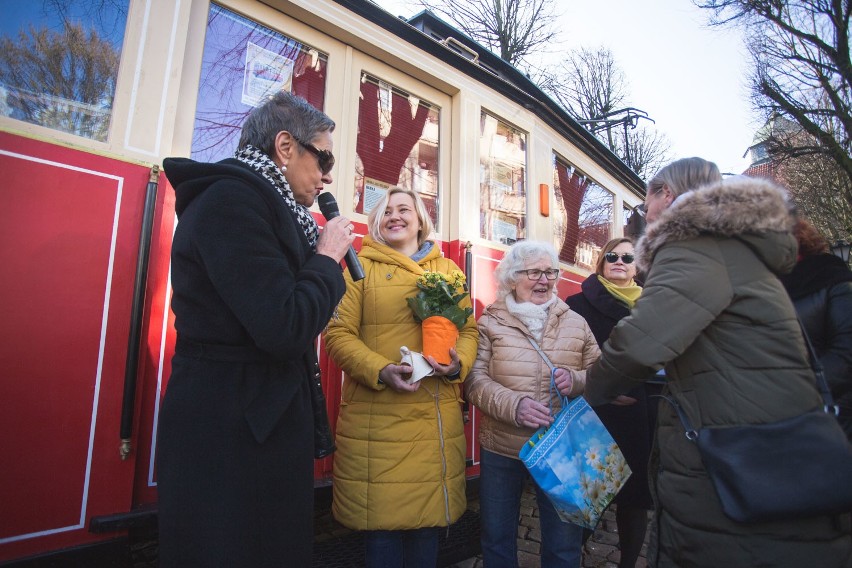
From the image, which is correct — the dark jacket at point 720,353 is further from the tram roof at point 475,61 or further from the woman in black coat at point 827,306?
the tram roof at point 475,61

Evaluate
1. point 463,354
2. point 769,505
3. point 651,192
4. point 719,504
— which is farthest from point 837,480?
point 463,354

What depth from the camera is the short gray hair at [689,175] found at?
1871 millimetres

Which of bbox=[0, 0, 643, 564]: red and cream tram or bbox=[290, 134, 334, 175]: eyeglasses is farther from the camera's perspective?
bbox=[0, 0, 643, 564]: red and cream tram

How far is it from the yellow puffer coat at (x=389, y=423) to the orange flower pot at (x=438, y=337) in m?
0.16

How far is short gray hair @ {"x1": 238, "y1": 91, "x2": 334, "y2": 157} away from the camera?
149 cm

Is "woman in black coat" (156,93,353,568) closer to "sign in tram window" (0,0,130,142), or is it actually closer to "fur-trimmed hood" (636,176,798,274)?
"fur-trimmed hood" (636,176,798,274)

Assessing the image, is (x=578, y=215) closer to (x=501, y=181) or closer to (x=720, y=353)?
(x=501, y=181)

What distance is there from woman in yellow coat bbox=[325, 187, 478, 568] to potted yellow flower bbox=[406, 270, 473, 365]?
3.0 inches

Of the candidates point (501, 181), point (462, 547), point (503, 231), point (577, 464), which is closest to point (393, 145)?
point (501, 181)

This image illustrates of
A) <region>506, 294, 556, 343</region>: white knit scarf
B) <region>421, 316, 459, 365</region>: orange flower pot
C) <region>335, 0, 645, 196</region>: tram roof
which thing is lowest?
<region>421, 316, 459, 365</region>: orange flower pot

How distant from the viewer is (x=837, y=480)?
1.17 meters

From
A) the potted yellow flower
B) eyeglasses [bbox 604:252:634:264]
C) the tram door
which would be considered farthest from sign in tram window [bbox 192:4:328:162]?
eyeglasses [bbox 604:252:634:264]

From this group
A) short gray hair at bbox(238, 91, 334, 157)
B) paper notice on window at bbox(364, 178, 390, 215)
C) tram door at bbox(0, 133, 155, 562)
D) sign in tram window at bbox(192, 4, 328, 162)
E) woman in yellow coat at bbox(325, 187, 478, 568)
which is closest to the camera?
short gray hair at bbox(238, 91, 334, 157)

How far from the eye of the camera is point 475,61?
4.49 metres
